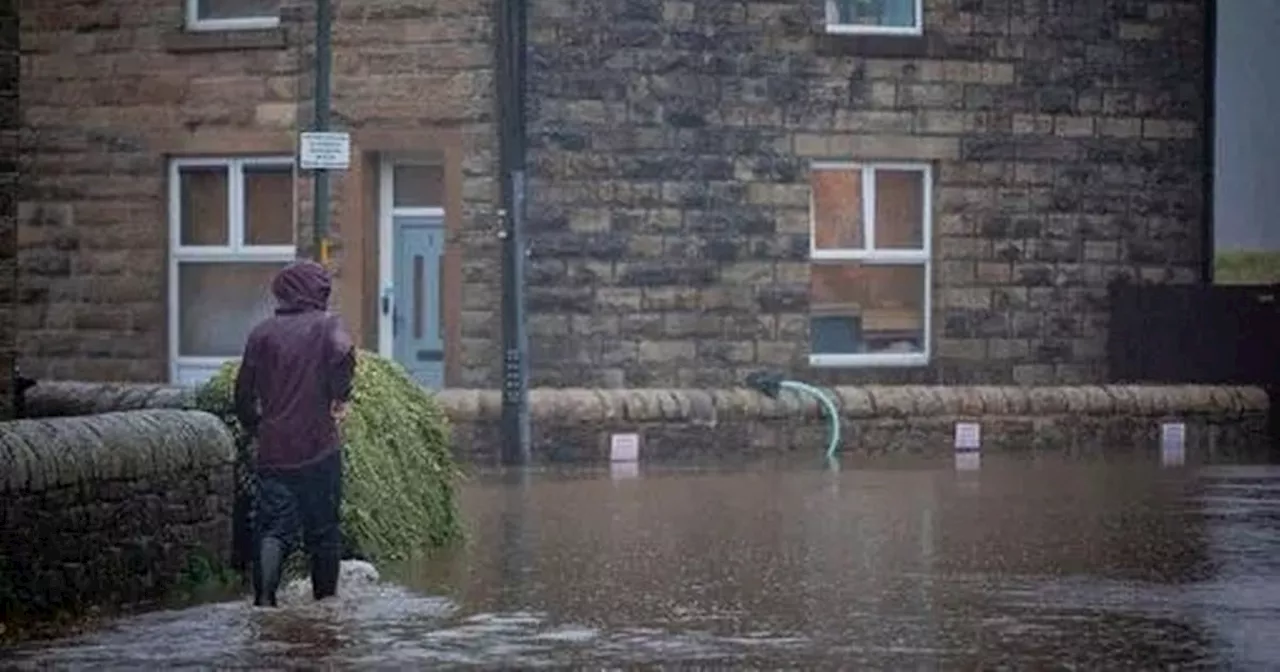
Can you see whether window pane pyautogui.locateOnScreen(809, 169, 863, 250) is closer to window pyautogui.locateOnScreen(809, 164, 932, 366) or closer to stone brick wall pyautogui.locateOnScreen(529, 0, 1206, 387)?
window pyautogui.locateOnScreen(809, 164, 932, 366)

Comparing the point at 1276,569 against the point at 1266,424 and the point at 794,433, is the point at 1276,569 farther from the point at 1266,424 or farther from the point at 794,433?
the point at 1266,424

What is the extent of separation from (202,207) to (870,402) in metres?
6.48

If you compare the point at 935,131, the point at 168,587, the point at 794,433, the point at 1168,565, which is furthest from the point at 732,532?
the point at 935,131

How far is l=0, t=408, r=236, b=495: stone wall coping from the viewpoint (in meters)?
12.6

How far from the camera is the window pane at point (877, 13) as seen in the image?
2705 centimetres

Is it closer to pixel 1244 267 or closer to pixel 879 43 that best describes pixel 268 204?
pixel 879 43

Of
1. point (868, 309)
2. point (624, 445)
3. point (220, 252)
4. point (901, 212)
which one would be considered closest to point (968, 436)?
point (868, 309)

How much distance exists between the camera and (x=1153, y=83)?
27922 millimetres

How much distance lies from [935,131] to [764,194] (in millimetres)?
1851

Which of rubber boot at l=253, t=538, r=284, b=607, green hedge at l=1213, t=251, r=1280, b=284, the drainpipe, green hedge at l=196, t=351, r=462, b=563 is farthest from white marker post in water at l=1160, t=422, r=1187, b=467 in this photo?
rubber boot at l=253, t=538, r=284, b=607

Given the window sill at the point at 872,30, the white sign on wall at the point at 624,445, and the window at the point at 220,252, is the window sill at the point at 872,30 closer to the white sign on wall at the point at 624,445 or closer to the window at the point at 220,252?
A: the white sign on wall at the point at 624,445

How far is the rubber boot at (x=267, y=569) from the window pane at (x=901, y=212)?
14154mm

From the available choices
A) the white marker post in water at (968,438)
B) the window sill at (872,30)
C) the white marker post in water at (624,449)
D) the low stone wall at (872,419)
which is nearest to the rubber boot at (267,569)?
the white marker post in water at (624,449)

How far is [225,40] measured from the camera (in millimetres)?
26469
